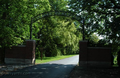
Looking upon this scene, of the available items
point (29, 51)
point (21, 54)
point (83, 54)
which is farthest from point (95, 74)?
point (21, 54)

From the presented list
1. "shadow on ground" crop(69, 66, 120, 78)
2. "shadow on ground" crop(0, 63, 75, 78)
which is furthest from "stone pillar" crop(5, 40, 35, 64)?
"shadow on ground" crop(69, 66, 120, 78)

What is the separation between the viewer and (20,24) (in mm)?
15766

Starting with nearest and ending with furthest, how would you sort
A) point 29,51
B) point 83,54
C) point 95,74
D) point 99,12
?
1. point 95,74
2. point 99,12
3. point 83,54
4. point 29,51

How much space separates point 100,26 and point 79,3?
103 inches

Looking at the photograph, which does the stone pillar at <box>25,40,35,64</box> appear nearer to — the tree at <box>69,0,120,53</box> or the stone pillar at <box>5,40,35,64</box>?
the stone pillar at <box>5,40,35,64</box>

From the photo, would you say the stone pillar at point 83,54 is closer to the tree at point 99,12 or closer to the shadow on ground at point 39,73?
the tree at point 99,12

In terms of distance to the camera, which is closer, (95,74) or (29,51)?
(95,74)

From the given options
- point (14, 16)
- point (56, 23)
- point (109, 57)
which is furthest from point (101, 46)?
point (56, 23)

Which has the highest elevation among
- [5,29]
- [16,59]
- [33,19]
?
[33,19]

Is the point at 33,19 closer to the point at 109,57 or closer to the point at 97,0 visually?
the point at 97,0

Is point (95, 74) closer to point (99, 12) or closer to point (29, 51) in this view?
point (99, 12)

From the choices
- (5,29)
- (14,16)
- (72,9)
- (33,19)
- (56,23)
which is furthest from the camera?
(56,23)

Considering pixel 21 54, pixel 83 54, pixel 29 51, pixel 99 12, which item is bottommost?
pixel 21 54

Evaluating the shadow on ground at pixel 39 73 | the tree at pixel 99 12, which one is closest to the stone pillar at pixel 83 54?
the tree at pixel 99 12
